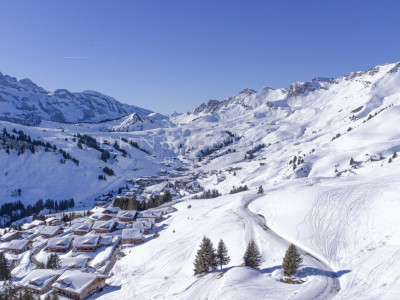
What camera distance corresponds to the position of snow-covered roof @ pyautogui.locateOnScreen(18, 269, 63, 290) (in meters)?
35.7

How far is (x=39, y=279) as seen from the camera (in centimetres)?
3650

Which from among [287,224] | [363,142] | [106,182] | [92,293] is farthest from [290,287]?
[106,182]

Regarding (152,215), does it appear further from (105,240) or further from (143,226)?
(105,240)

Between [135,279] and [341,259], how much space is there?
2754 cm

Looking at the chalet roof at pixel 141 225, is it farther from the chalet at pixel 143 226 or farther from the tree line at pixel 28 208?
the tree line at pixel 28 208

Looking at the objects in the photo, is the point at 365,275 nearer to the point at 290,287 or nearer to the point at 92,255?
the point at 290,287

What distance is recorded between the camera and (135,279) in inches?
1407

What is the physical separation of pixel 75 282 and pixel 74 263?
12.2m

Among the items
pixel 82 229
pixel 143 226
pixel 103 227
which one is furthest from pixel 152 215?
pixel 82 229

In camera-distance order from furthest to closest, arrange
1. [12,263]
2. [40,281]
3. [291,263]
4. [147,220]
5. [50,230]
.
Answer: [50,230] → [147,220] → [12,263] → [40,281] → [291,263]

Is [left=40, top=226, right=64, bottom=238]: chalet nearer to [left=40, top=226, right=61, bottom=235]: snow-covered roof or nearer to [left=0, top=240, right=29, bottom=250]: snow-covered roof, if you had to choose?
[left=40, top=226, right=61, bottom=235]: snow-covered roof

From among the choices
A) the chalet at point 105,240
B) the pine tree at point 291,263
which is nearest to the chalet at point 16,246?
the chalet at point 105,240

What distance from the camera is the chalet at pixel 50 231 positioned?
65.0 meters

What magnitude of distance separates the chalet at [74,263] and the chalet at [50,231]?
72.2 ft
